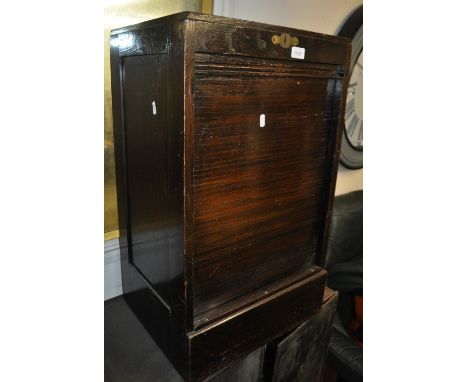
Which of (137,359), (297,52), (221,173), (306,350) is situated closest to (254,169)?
(221,173)

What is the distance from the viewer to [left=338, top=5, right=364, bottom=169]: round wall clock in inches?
78.6

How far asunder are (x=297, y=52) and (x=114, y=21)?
2.01ft

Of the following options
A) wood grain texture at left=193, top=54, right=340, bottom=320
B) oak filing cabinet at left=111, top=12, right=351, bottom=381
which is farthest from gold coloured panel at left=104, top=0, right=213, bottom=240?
wood grain texture at left=193, top=54, right=340, bottom=320

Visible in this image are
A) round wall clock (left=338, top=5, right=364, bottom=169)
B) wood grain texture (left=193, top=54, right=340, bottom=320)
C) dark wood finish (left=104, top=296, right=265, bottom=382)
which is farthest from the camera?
round wall clock (left=338, top=5, right=364, bottom=169)

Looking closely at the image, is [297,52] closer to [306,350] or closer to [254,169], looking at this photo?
[254,169]

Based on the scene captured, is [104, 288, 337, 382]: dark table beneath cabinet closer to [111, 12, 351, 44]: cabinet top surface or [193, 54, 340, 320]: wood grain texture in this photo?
[193, 54, 340, 320]: wood grain texture

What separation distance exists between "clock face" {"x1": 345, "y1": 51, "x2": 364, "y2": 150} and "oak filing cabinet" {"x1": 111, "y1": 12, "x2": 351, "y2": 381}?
1131 millimetres

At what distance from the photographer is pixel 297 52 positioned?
0.88m

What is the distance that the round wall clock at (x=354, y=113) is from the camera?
2.00 m

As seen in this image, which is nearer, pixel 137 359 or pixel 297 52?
pixel 297 52

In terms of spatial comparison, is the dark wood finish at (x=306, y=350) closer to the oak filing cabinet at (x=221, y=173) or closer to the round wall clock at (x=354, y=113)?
the oak filing cabinet at (x=221, y=173)

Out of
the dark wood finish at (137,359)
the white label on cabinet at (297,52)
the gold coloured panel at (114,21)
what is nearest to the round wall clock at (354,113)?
the gold coloured panel at (114,21)

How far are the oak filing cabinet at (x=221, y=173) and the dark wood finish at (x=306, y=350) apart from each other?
0.24ft
